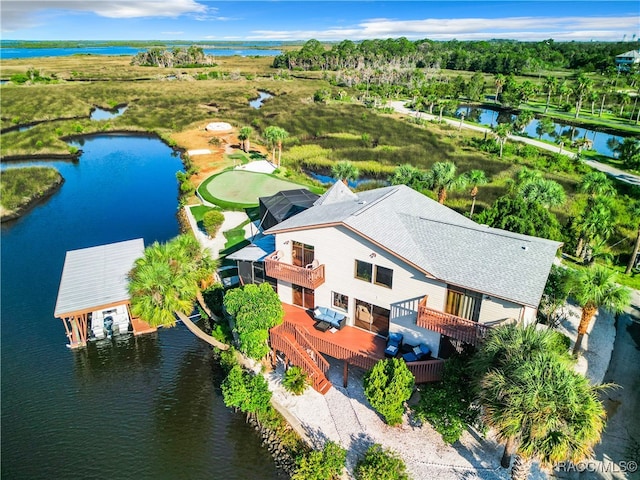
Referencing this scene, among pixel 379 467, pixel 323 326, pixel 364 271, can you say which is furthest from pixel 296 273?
pixel 379 467

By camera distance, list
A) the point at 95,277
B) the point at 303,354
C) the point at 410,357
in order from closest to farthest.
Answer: the point at 410,357, the point at 303,354, the point at 95,277

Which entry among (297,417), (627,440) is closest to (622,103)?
(627,440)

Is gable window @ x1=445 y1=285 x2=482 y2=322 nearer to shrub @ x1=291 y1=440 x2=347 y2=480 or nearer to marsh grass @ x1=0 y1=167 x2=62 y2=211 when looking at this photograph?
shrub @ x1=291 y1=440 x2=347 y2=480

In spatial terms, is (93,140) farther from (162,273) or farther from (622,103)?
(622,103)

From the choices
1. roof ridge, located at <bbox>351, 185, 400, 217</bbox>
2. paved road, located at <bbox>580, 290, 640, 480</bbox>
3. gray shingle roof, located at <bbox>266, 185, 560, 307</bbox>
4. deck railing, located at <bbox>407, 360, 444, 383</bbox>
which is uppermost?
roof ridge, located at <bbox>351, 185, 400, 217</bbox>

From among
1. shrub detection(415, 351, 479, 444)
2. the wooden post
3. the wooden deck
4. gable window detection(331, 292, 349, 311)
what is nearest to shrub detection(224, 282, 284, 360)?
the wooden deck

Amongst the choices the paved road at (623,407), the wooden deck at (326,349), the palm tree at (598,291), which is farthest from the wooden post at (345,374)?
the palm tree at (598,291)

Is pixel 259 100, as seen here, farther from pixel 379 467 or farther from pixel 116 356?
pixel 379 467
